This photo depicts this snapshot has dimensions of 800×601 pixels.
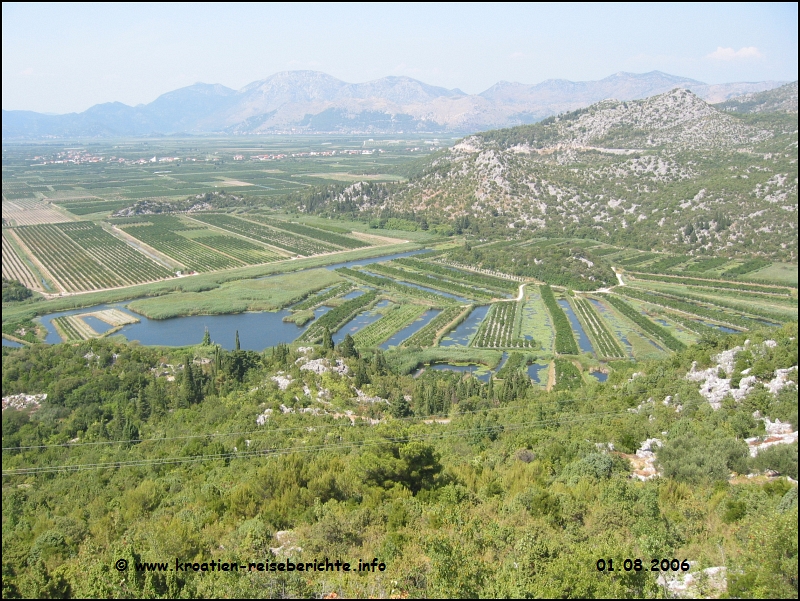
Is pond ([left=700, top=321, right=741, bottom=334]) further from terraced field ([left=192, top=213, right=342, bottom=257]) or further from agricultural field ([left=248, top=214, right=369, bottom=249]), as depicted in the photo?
terraced field ([left=192, top=213, right=342, bottom=257])

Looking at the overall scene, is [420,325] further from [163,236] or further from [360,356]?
[163,236]

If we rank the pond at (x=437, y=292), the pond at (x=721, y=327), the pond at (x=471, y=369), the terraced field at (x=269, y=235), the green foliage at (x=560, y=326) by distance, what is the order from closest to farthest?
1. the pond at (x=471, y=369)
2. the green foliage at (x=560, y=326)
3. the pond at (x=721, y=327)
4. the pond at (x=437, y=292)
5. the terraced field at (x=269, y=235)

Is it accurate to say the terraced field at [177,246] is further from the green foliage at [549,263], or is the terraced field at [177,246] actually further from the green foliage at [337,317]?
the green foliage at [549,263]

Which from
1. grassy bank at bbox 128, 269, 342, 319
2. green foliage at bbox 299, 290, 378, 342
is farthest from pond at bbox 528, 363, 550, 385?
grassy bank at bbox 128, 269, 342, 319

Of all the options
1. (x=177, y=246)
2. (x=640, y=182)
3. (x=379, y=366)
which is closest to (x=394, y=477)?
(x=379, y=366)

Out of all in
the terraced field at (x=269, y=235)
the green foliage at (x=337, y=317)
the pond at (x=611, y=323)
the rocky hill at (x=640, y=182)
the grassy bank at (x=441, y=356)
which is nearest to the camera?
the grassy bank at (x=441, y=356)

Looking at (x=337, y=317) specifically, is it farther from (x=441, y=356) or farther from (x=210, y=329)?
(x=441, y=356)

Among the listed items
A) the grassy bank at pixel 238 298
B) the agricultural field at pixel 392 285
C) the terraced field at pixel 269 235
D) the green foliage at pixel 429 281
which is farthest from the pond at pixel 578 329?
the terraced field at pixel 269 235
